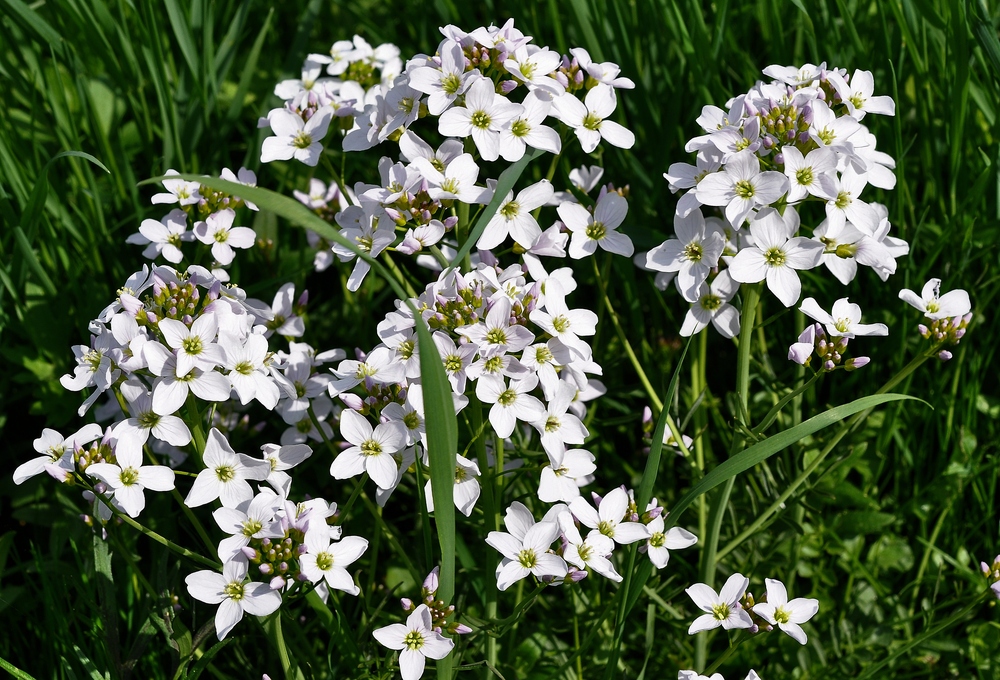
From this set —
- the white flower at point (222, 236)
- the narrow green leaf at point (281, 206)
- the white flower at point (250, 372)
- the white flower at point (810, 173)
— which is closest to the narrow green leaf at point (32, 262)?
the white flower at point (222, 236)

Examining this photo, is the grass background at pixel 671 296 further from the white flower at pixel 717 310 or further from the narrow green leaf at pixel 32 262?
the white flower at pixel 717 310

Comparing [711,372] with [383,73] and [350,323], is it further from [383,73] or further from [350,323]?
[383,73]

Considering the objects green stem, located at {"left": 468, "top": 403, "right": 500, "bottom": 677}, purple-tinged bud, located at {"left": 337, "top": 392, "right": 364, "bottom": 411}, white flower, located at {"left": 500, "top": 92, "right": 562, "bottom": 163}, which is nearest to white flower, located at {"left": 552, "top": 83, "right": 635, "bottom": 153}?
white flower, located at {"left": 500, "top": 92, "right": 562, "bottom": 163}

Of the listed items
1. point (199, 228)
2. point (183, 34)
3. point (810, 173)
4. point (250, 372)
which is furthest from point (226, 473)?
point (183, 34)

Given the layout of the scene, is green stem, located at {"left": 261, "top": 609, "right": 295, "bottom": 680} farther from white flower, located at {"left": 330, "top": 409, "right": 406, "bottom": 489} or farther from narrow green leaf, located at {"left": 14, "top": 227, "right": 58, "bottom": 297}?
narrow green leaf, located at {"left": 14, "top": 227, "right": 58, "bottom": 297}

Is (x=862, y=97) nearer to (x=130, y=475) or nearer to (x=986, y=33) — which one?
(x=986, y=33)
